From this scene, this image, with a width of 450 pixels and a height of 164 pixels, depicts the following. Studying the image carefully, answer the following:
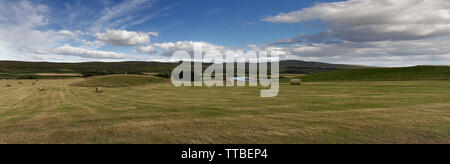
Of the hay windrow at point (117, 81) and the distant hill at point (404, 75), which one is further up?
the distant hill at point (404, 75)

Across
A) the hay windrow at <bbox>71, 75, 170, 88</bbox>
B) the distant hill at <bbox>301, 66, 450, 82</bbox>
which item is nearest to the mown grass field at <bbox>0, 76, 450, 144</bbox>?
the hay windrow at <bbox>71, 75, 170, 88</bbox>

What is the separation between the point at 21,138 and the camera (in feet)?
26.7

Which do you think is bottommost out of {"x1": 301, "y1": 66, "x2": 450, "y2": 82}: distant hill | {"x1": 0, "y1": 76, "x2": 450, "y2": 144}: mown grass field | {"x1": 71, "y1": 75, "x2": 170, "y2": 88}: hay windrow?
{"x1": 0, "y1": 76, "x2": 450, "y2": 144}: mown grass field

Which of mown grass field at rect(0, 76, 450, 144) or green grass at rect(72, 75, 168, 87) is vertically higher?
green grass at rect(72, 75, 168, 87)

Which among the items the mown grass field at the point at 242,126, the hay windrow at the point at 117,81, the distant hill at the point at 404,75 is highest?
the distant hill at the point at 404,75

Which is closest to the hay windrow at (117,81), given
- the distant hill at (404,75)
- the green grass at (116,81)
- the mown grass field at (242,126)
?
the green grass at (116,81)

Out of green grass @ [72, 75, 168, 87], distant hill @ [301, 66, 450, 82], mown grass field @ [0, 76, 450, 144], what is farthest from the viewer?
distant hill @ [301, 66, 450, 82]

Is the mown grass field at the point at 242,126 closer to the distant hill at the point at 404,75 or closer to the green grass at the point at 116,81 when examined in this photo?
the green grass at the point at 116,81

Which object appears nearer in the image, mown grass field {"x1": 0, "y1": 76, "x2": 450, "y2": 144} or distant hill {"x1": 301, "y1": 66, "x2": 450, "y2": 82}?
mown grass field {"x1": 0, "y1": 76, "x2": 450, "y2": 144}

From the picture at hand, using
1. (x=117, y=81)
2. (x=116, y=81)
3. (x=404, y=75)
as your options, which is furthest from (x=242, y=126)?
(x=404, y=75)

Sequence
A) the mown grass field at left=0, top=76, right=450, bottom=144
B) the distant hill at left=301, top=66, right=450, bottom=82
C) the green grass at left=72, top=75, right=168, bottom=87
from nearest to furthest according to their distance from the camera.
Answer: the mown grass field at left=0, top=76, right=450, bottom=144 → the green grass at left=72, top=75, right=168, bottom=87 → the distant hill at left=301, top=66, right=450, bottom=82

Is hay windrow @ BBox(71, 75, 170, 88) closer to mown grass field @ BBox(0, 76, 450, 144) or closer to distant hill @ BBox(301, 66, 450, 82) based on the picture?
mown grass field @ BBox(0, 76, 450, 144)
